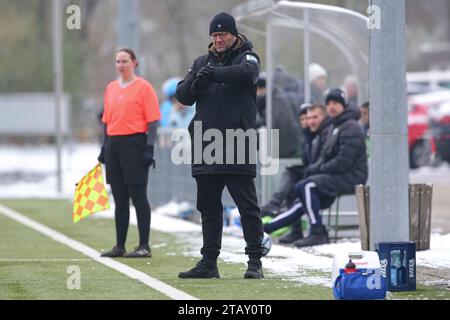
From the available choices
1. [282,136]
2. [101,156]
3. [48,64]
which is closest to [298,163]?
[282,136]

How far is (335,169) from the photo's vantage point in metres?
13.9

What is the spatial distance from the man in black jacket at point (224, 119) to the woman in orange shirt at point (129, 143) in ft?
6.34

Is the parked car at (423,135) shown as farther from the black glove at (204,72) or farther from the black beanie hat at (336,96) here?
the black glove at (204,72)

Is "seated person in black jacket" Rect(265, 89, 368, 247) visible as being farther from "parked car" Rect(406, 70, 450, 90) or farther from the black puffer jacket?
"parked car" Rect(406, 70, 450, 90)

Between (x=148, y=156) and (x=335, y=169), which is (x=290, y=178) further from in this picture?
(x=148, y=156)

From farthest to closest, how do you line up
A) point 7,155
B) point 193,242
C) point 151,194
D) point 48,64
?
point 48,64
point 7,155
point 151,194
point 193,242

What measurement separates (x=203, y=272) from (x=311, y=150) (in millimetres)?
4480

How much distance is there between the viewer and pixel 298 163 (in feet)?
52.1

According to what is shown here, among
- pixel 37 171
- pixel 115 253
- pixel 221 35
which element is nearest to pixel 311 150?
pixel 115 253

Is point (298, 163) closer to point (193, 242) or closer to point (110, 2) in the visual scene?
point (193, 242)

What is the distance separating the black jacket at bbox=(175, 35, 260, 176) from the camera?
10219mm

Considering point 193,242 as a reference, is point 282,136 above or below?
above

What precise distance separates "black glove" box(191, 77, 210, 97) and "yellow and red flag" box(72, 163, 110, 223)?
2828mm
